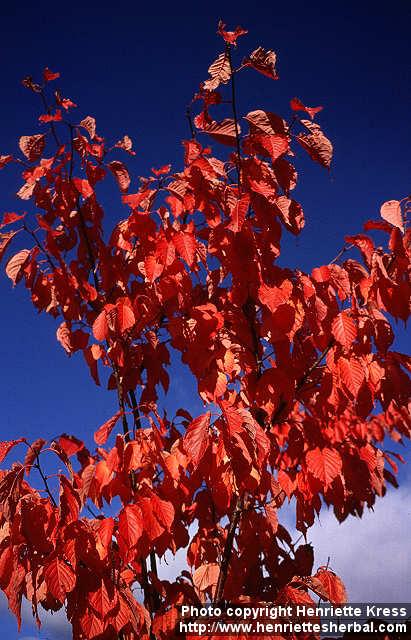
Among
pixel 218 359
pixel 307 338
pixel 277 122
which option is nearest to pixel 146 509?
pixel 218 359

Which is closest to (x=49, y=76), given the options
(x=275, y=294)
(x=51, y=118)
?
(x=51, y=118)

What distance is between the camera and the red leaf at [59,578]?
100 inches

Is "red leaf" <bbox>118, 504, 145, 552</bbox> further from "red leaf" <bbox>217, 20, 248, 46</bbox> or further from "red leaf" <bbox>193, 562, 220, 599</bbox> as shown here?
"red leaf" <bbox>217, 20, 248, 46</bbox>

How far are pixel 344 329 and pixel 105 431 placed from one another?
1.42 metres

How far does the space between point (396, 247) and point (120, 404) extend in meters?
2.00

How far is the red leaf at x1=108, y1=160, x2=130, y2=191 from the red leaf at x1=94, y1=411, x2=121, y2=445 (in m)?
1.64

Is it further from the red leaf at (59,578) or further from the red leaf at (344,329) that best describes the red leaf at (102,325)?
the red leaf at (344,329)

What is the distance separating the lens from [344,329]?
2463 millimetres

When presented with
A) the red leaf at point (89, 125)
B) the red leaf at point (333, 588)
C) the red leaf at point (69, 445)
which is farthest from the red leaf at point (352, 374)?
the red leaf at point (89, 125)

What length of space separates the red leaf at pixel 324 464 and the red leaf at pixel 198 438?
553 mm

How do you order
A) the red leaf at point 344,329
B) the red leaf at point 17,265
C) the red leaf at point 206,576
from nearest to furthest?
the red leaf at point 344,329, the red leaf at point 206,576, the red leaf at point 17,265

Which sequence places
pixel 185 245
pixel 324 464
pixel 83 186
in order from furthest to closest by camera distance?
pixel 83 186
pixel 185 245
pixel 324 464

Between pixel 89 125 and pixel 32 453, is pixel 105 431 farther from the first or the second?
pixel 89 125

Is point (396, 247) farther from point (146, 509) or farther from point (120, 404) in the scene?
point (120, 404)
